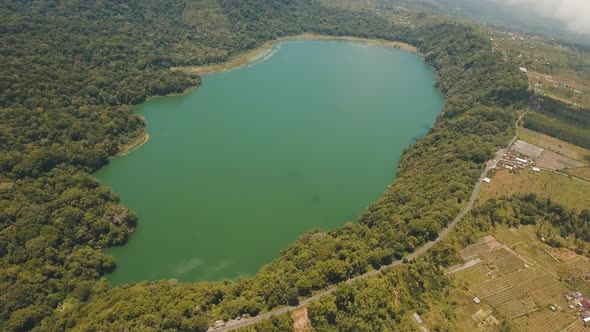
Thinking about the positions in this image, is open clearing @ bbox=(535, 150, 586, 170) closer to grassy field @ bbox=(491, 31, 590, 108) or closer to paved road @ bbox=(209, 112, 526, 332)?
paved road @ bbox=(209, 112, 526, 332)

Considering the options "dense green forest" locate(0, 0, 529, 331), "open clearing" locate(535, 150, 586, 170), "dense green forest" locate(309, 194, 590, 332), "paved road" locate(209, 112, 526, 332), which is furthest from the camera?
"open clearing" locate(535, 150, 586, 170)

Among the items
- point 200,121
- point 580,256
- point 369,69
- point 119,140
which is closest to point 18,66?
point 119,140

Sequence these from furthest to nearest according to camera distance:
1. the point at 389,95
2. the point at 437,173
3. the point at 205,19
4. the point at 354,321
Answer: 1. the point at 205,19
2. the point at 389,95
3. the point at 437,173
4. the point at 354,321

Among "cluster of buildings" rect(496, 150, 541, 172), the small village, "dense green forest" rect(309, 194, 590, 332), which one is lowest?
the small village

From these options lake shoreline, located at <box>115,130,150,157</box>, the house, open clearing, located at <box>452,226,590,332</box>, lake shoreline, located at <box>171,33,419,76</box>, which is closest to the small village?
open clearing, located at <box>452,226,590,332</box>

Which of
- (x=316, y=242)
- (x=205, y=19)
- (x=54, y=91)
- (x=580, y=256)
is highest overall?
(x=205, y=19)

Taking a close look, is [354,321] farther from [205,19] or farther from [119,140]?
[205,19]

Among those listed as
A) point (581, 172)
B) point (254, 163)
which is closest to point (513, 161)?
point (581, 172)
